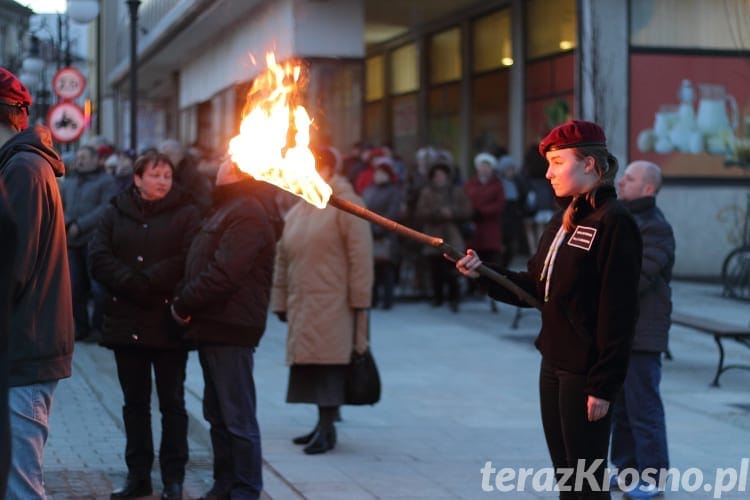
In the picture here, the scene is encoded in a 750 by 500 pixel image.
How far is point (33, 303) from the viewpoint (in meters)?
4.63

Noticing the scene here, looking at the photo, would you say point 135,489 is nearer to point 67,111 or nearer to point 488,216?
point 488,216

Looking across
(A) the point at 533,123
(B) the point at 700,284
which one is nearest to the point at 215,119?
(A) the point at 533,123

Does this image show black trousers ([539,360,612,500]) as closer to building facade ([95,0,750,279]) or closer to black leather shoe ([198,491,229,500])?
black leather shoe ([198,491,229,500])

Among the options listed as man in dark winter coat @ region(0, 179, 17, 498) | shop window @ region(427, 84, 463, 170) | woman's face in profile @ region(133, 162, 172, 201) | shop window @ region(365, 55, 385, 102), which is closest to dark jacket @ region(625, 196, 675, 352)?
woman's face in profile @ region(133, 162, 172, 201)

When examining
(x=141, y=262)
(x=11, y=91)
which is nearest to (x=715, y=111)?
(x=141, y=262)

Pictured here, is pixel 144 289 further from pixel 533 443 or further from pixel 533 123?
pixel 533 123

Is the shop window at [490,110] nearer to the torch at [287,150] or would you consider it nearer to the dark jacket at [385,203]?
the dark jacket at [385,203]

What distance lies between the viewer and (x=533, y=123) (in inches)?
971

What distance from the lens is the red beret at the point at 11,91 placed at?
4.75m

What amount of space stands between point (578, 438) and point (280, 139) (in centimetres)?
165

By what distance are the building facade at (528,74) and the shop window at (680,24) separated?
0.02 m

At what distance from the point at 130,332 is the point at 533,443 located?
2939 mm

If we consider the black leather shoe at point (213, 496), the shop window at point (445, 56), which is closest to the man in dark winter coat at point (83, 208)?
the black leather shoe at point (213, 496)

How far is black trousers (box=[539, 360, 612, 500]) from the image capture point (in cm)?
500
